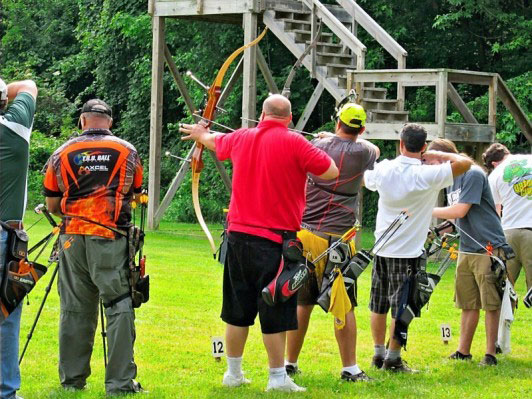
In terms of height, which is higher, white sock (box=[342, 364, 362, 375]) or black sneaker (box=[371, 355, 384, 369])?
white sock (box=[342, 364, 362, 375])

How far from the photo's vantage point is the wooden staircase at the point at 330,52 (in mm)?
16406

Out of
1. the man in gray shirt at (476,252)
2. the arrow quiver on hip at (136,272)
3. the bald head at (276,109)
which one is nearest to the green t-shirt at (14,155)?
the arrow quiver on hip at (136,272)

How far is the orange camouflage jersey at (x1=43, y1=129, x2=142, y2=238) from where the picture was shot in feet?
22.8

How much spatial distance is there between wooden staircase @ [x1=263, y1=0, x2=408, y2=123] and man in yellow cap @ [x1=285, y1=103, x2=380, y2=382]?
864cm

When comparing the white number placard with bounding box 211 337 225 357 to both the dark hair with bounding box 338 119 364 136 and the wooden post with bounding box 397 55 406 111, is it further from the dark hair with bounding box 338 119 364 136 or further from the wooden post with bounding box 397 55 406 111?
the wooden post with bounding box 397 55 406 111

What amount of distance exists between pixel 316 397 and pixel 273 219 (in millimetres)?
1157

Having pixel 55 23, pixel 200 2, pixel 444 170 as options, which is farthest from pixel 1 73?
pixel 444 170

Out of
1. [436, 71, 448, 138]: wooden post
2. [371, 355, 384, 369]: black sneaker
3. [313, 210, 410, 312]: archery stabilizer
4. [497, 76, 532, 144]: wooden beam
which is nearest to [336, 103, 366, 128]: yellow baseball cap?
[313, 210, 410, 312]: archery stabilizer

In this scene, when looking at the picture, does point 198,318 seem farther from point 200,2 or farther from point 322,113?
point 322,113

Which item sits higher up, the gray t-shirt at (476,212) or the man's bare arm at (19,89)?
the man's bare arm at (19,89)

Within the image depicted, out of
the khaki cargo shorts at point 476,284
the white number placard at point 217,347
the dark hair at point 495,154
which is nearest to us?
the white number placard at point 217,347

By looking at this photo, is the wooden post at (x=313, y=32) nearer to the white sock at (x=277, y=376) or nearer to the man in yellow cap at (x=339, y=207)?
the man in yellow cap at (x=339, y=207)

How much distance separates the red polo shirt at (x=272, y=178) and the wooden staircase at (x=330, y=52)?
368 inches

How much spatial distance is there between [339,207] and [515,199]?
234cm
